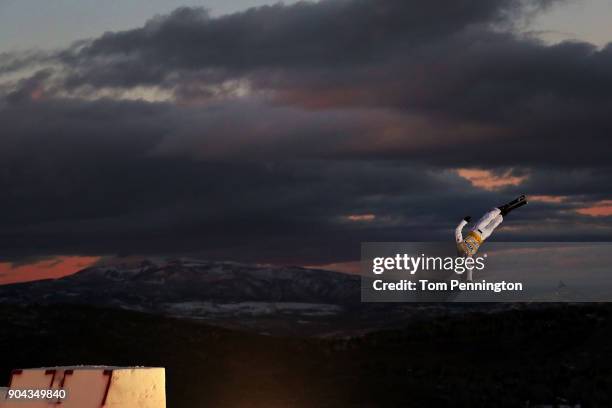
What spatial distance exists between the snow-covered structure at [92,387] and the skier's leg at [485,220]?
78.3ft

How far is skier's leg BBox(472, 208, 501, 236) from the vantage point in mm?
37406

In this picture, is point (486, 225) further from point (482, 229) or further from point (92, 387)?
point (92, 387)

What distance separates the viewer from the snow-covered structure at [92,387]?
1469cm

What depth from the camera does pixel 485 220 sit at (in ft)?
123

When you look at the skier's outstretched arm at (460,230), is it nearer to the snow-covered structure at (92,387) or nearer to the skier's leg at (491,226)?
the skier's leg at (491,226)

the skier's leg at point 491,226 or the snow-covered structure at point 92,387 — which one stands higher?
the skier's leg at point 491,226

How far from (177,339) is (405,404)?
787 inches

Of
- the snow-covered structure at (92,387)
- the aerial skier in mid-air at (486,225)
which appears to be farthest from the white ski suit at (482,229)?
the snow-covered structure at (92,387)

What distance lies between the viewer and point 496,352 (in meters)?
57.2

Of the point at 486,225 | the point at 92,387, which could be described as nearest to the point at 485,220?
the point at 486,225

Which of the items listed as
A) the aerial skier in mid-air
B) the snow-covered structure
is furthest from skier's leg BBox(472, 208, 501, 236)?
the snow-covered structure

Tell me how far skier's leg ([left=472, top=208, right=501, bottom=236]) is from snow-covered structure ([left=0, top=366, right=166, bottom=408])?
23.9 meters

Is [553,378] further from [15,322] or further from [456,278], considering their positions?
[15,322]

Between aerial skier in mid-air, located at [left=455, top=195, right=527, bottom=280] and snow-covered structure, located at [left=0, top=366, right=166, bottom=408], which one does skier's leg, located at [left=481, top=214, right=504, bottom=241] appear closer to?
aerial skier in mid-air, located at [left=455, top=195, right=527, bottom=280]
